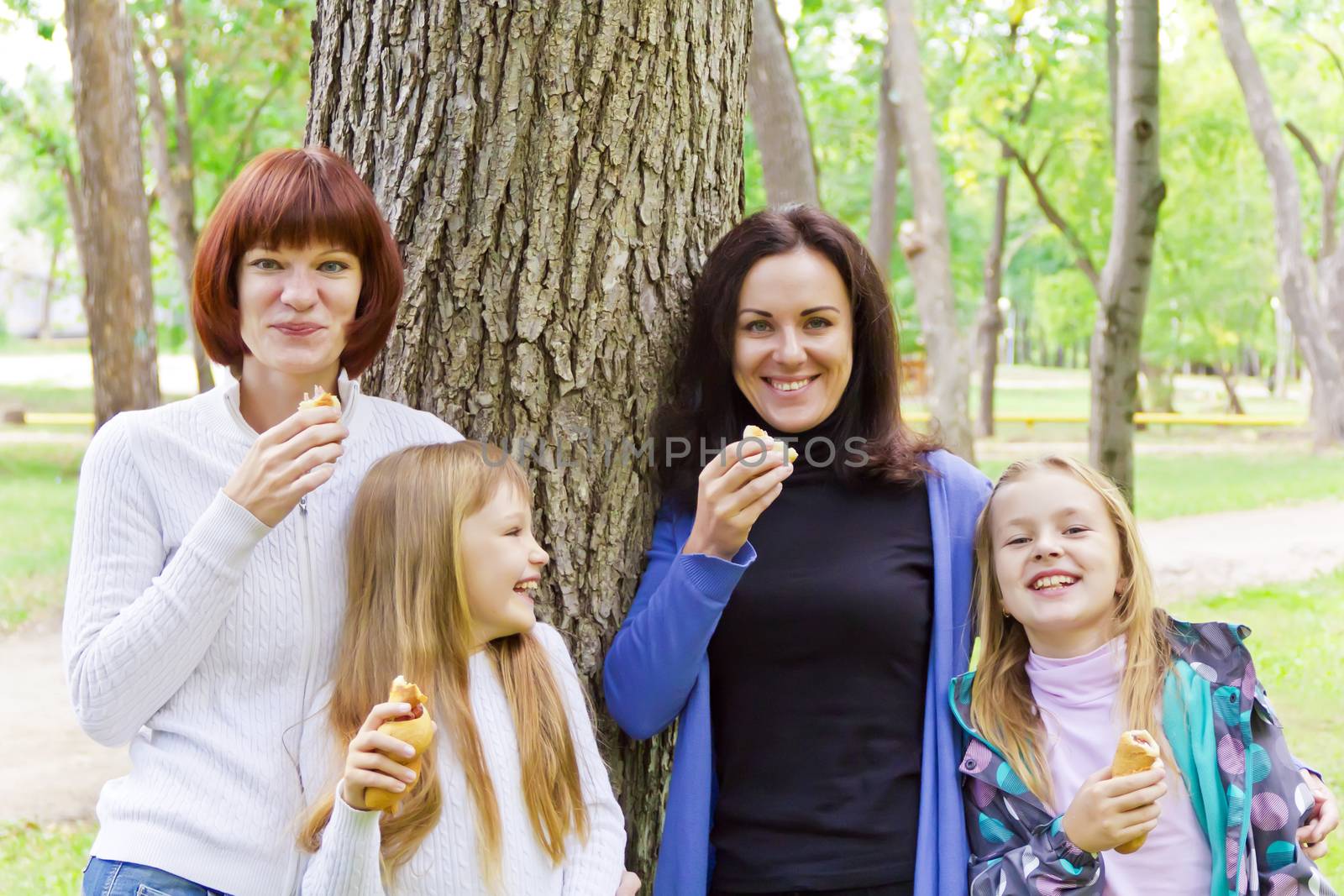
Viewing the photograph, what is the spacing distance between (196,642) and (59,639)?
812 centimetres

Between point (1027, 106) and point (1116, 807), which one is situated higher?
point (1027, 106)

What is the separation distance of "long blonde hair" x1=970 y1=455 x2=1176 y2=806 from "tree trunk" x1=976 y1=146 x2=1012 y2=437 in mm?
20643

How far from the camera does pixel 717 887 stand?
250 cm

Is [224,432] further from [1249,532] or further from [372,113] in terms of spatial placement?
[1249,532]

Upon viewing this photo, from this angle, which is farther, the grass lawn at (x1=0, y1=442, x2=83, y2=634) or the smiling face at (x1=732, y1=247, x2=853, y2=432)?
the grass lawn at (x1=0, y1=442, x2=83, y2=634)

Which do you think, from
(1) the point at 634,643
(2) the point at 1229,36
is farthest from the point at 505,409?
(2) the point at 1229,36

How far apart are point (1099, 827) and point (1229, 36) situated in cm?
1590

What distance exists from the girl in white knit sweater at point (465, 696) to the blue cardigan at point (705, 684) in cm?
18

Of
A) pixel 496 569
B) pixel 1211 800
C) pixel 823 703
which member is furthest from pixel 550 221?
pixel 1211 800

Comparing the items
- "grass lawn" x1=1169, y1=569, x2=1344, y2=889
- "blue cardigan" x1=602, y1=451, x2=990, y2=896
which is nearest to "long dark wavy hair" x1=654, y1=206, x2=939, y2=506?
"blue cardigan" x1=602, y1=451, x2=990, y2=896

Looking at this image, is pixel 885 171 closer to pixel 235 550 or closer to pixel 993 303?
pixel 993 303

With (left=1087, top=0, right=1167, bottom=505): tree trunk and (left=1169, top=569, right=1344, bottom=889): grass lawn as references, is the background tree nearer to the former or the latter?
(left=1087, top=0, right=1167, bottom=505): tree trunk

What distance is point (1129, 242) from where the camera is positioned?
261 inches

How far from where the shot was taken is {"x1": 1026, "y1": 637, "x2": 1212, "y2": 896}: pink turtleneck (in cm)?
234
